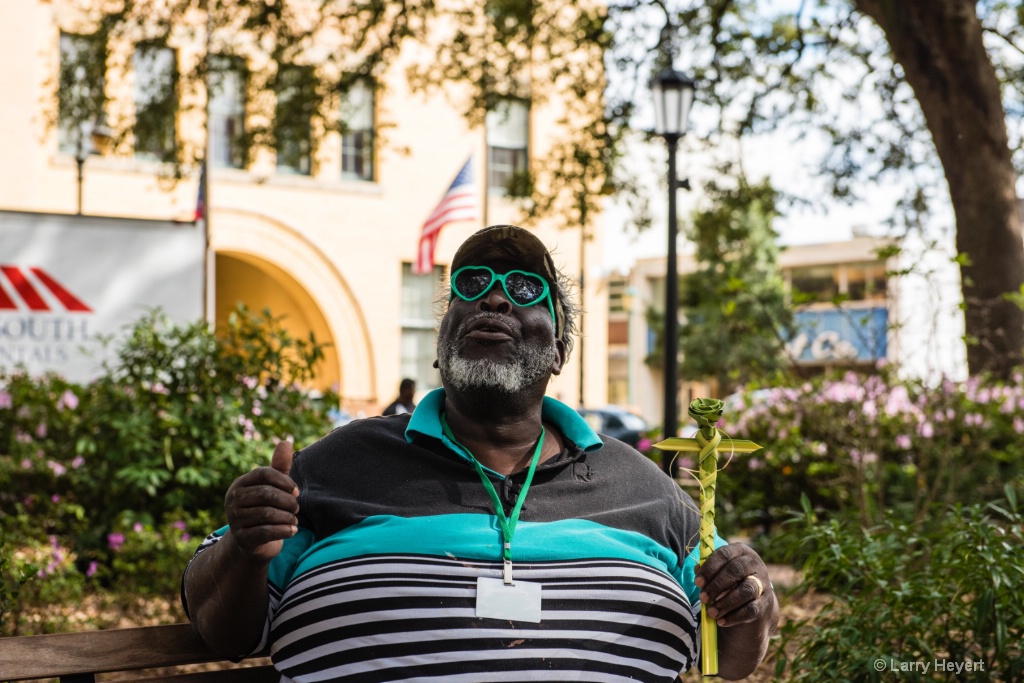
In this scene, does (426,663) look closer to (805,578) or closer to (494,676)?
(494,676)

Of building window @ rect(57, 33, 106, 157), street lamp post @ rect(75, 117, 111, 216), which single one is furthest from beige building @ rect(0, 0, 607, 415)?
building window @ rect(57, 33, 106, 157)

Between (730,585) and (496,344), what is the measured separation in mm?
866

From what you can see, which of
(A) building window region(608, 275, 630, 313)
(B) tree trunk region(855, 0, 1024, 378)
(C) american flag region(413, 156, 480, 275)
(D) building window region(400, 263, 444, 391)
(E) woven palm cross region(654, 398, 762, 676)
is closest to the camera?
(E) woven palm cross region(654, 398, 762, 676)

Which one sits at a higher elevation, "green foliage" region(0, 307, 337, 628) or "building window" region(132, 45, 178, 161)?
"building window" region(132, 45, 178, 161)

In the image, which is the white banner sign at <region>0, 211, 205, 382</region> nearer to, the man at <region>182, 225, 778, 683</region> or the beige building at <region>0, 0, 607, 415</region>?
the man at <region>182, 225, 778, 683</region>

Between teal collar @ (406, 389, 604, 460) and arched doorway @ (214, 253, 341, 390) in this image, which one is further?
arched doorway @ (214, 253, 341, 390)

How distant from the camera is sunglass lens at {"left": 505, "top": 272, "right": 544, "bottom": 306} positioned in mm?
2848

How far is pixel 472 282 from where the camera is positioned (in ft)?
9.37

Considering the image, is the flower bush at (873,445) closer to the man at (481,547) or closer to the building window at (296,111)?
the man at (481,547)

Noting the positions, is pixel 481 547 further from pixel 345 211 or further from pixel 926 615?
pixel 345 211

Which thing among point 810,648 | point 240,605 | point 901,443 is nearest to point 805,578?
point 810,648

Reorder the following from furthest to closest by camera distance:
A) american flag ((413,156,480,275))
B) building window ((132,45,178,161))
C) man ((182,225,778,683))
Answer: american flag ((413,156,480,275)), building window ((132,45,178,161)), man ((182,225,778,683))

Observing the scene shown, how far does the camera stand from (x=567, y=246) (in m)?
27.1

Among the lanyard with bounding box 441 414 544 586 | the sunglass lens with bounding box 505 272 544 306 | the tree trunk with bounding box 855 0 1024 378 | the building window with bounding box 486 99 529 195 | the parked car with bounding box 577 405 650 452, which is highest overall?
the building window with bounding box 486 99 529 195
